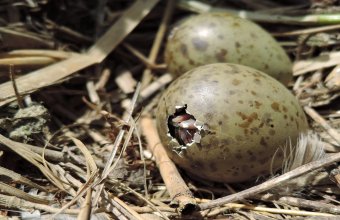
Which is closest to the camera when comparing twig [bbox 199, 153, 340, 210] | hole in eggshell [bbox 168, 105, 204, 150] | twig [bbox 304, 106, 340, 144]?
twig [bbox 199, 153, 340, 210]

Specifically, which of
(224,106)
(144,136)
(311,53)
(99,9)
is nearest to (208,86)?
(224,106)

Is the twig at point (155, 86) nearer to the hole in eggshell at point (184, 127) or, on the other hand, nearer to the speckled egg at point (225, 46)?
the speckled egg at point (225, 46)

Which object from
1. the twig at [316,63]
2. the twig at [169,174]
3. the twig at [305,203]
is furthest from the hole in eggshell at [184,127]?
the twig at [316,63]

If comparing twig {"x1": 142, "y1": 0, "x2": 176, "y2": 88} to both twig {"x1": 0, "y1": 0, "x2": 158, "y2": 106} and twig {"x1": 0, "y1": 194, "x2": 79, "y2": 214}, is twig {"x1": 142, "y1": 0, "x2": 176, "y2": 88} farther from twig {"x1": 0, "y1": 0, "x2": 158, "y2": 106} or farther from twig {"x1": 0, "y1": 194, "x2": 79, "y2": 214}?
twig {"x1": 0, "y1": 194, "x2": 79, "y2": 214}

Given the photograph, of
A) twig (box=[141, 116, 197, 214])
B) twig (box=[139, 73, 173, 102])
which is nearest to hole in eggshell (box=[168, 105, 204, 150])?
twig (box=[141, 116, 197, 214])

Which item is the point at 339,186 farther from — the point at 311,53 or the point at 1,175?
the point at 1,175

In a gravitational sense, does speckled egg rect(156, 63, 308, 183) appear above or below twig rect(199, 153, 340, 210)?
above

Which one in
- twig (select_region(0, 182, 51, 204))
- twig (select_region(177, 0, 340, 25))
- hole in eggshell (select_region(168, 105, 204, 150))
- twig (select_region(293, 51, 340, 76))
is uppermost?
twig (select_region(177, 0, 340, 25))
